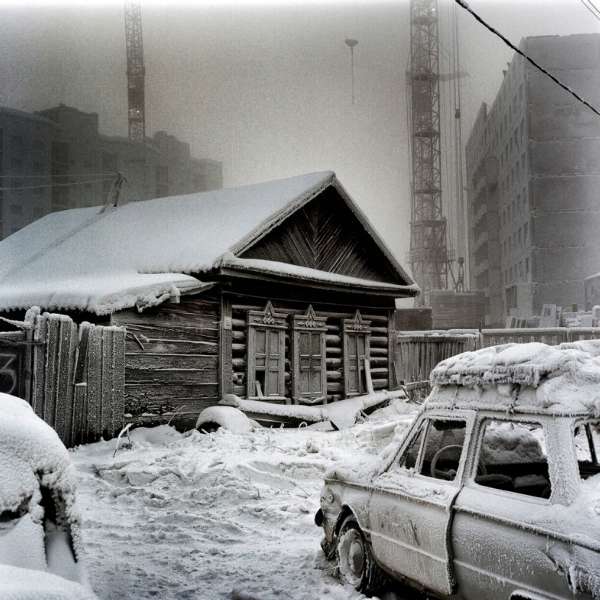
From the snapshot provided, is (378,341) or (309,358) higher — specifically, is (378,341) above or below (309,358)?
above

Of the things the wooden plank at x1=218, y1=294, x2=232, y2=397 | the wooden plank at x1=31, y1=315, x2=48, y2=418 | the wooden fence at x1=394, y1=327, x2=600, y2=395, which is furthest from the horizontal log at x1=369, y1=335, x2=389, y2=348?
the wooden plank at x1=31, y1=315, x2=48, y2=418

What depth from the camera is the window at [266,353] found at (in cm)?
1473

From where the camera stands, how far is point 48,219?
69.4 ft

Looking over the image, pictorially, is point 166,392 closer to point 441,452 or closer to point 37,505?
point 441,452

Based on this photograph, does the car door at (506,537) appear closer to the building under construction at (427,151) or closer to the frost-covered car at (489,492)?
the frost-covered car at (489,492)

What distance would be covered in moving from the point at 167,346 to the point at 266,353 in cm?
274

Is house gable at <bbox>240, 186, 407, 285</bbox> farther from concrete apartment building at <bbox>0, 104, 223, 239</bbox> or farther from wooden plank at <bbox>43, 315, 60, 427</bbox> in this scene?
concrete apartment building at <bbox>0, 104, 223, 239</bbox>

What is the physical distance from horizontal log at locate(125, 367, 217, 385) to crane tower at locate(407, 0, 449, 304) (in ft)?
160

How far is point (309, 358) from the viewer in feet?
53.0

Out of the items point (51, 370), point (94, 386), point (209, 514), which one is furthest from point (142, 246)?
point (209, 514)

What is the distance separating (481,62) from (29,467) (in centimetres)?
6994

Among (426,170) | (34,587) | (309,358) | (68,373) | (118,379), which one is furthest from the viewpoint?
(426,170)

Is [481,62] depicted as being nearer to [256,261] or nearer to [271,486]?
[256,261]

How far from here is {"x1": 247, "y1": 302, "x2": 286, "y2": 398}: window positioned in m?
14.7
